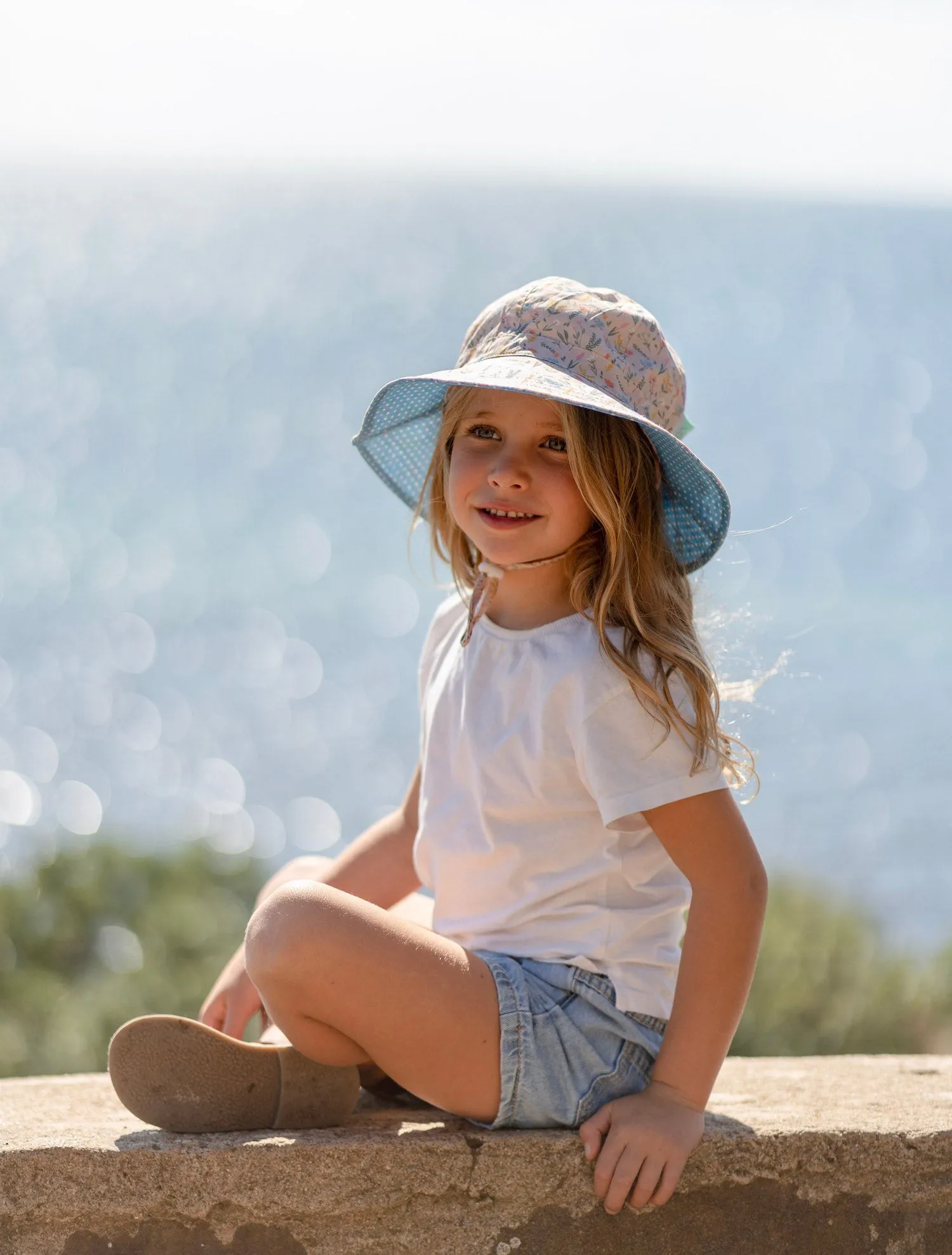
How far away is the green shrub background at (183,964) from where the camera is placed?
5.24 m

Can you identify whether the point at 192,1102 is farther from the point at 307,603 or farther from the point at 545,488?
the point at 307,603

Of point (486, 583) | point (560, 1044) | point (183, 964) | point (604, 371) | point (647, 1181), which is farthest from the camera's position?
point (183, 964)

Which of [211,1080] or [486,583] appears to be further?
[486,583]

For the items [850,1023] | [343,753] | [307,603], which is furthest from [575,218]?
[850,1023]

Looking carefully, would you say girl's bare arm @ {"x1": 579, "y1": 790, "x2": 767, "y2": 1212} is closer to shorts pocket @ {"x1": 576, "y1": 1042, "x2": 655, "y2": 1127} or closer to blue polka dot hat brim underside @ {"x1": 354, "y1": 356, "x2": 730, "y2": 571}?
shorts pocket @ {"x1": 576, "y1": 1042, "x2": 655, "y2": 1127}

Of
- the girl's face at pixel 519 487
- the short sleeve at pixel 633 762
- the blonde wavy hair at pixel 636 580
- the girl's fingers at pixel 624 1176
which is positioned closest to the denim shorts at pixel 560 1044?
the girl's fingers at pixel 624 1176

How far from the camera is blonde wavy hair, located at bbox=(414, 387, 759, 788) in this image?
201 centimetres

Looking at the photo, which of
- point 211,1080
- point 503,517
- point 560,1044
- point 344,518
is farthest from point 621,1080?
point 344,518

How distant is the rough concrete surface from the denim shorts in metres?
0.05

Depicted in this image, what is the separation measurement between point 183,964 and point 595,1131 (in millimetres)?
4069

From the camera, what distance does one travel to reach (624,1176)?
1927mm

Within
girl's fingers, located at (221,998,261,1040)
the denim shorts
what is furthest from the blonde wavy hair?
girl's fingers, located at (221,998,261,1040)

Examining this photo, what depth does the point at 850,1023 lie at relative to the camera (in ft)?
17.5

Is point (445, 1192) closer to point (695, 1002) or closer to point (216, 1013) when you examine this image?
point (695, 1002)
